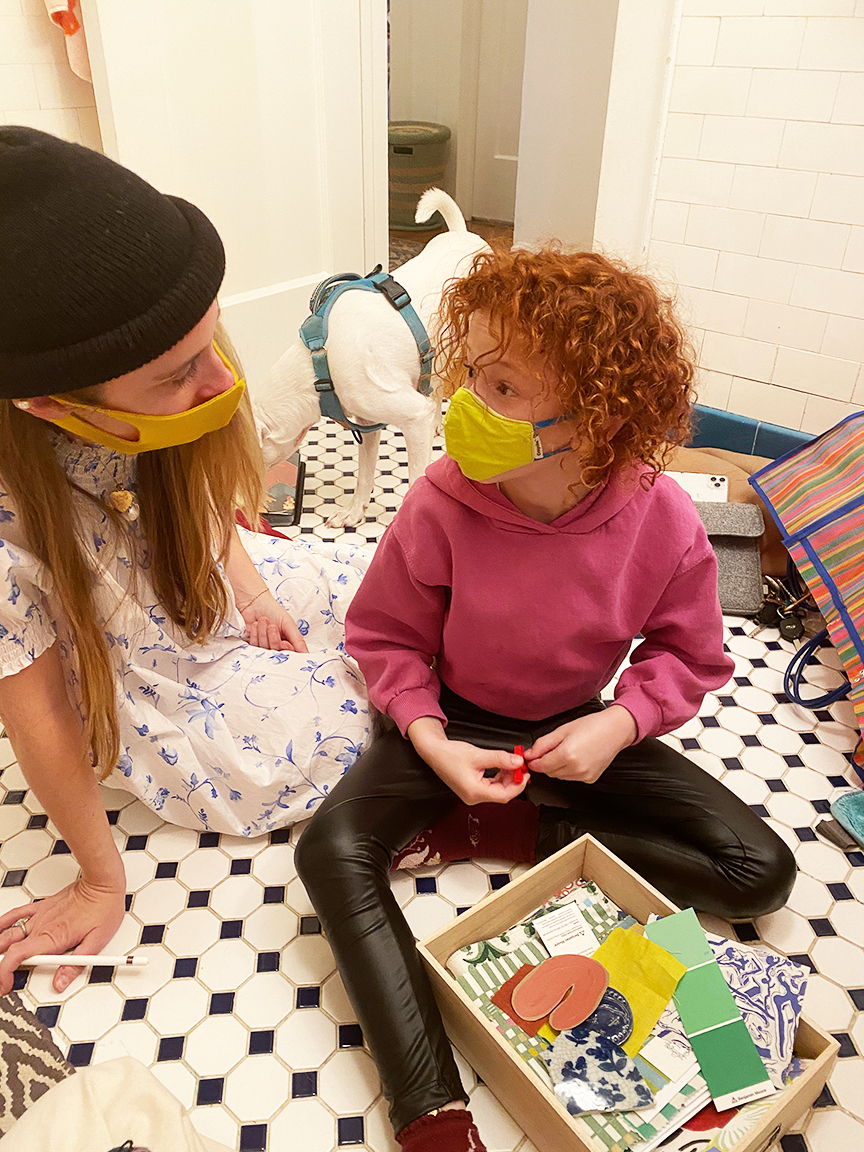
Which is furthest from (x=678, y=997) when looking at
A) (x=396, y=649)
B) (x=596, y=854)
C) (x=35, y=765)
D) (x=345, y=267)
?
(x=345, y=267)

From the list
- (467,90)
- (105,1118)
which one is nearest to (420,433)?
(105,1118)

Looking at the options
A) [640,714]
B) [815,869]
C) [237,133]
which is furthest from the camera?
[237,133]

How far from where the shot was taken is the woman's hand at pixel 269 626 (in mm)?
1352

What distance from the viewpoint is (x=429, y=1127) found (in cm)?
86

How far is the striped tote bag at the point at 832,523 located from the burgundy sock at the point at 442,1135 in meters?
0.89

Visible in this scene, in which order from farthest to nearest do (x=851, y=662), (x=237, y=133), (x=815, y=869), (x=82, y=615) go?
(x=237, y=133), (x=851, y=662), (x=815, y=869), (x=82, y=615)

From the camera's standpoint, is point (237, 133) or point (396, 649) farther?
point (237, 133)

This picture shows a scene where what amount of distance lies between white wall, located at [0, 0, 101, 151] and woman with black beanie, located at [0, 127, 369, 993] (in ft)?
4.57

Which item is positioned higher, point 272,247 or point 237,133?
point 237,133

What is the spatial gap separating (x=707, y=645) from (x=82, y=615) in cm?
80

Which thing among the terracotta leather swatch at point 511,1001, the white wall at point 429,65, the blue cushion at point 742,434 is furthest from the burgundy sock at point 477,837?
the white wall at point 429,65

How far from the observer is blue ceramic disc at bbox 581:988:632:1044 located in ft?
3.03

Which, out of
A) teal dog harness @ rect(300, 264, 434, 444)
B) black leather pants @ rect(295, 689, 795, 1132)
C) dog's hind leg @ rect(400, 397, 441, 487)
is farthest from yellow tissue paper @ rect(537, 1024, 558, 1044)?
teal dog harness @ rect(300, 264, 434, 444)

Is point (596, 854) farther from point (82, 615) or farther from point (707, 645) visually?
point (82, 615)
